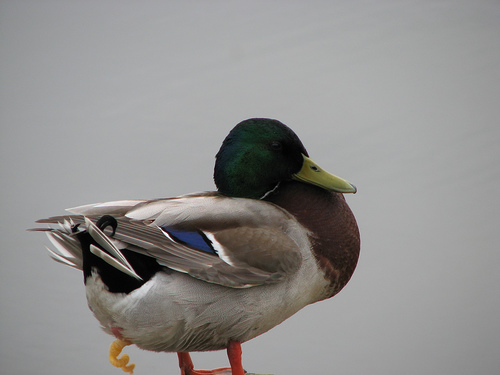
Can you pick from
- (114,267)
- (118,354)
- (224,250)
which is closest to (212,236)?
(224,250)

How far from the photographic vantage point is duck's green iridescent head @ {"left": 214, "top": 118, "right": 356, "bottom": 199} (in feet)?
9.09

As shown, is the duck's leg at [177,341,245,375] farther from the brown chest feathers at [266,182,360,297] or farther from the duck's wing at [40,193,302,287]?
the brown chest feathers at [266,182,360,297]

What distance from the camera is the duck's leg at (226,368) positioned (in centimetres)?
266

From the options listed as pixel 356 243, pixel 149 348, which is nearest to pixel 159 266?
pixel 149 348

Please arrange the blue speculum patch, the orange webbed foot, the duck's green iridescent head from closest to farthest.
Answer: the blue speculum patch, the orange webbed foot, the duck's green iridescent head

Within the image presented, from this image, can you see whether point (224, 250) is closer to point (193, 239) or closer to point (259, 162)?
point (193, 239)

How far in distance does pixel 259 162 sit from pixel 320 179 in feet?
0.77

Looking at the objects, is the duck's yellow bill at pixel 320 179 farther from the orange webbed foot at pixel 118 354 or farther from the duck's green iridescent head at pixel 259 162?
the orange webbed foot at pixel 118 354

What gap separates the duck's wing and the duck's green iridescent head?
0.27 ft

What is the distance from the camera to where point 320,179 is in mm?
2814

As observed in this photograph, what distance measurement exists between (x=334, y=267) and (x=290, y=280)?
0.20 metres

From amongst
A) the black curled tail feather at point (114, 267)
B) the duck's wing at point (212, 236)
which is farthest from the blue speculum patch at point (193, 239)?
the black curled tail feather at point (114, 267)

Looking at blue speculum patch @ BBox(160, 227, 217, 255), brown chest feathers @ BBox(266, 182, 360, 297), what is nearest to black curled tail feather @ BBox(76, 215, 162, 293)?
blue speculum patch @ BBox(160, 227, 217, 255)

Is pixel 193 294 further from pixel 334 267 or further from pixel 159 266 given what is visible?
pixel 334 267
